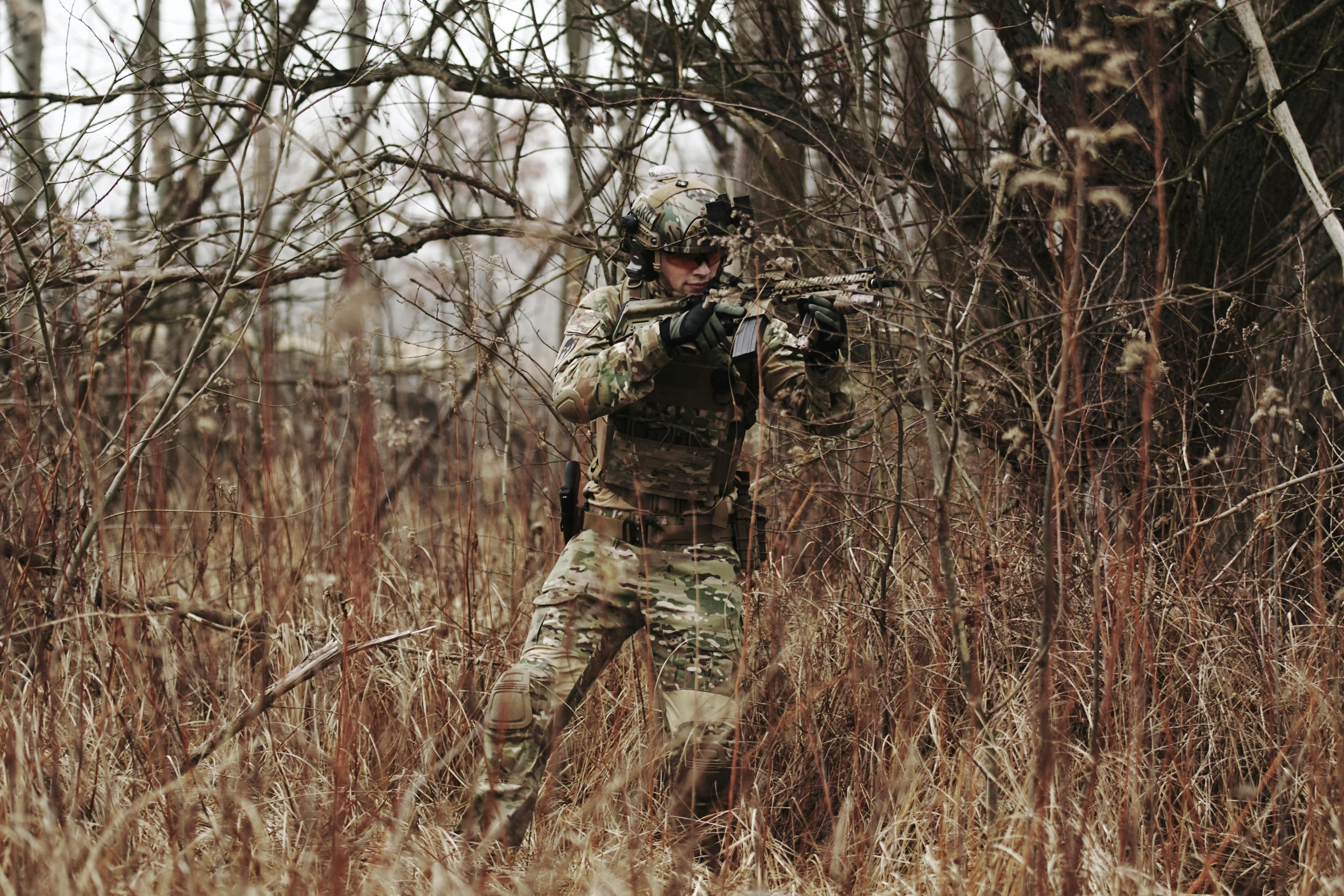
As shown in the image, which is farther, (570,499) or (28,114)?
(28,114)

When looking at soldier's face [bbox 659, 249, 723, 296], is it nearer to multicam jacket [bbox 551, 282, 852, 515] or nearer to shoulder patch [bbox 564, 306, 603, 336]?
multicam jacket [bbox 551, 282, 852, 515]

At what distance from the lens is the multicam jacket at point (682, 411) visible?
2775 mm

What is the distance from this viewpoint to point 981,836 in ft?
7.84

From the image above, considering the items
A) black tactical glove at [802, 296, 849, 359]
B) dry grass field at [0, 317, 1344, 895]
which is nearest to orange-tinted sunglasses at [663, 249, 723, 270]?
black tactical glove at [802, 296, 849, 359]

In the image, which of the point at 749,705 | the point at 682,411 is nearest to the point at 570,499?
the point at 682,411

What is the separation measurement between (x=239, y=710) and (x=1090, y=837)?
212 cm

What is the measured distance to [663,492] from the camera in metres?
2.81

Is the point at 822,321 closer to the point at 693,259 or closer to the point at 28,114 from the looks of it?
the point at 693,259

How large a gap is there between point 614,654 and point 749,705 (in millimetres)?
428

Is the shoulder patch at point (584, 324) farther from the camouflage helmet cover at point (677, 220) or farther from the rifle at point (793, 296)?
the rifle at point (793, 296)

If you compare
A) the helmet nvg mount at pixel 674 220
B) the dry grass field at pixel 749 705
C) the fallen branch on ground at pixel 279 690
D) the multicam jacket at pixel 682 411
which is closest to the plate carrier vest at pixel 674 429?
the multicam jacket at pixel 682 411

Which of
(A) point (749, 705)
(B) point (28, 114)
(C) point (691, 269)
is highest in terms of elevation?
(B) point (28, 114)

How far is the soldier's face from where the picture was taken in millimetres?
2814

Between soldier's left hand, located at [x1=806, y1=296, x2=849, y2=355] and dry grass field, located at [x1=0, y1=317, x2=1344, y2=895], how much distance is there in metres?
0.24
